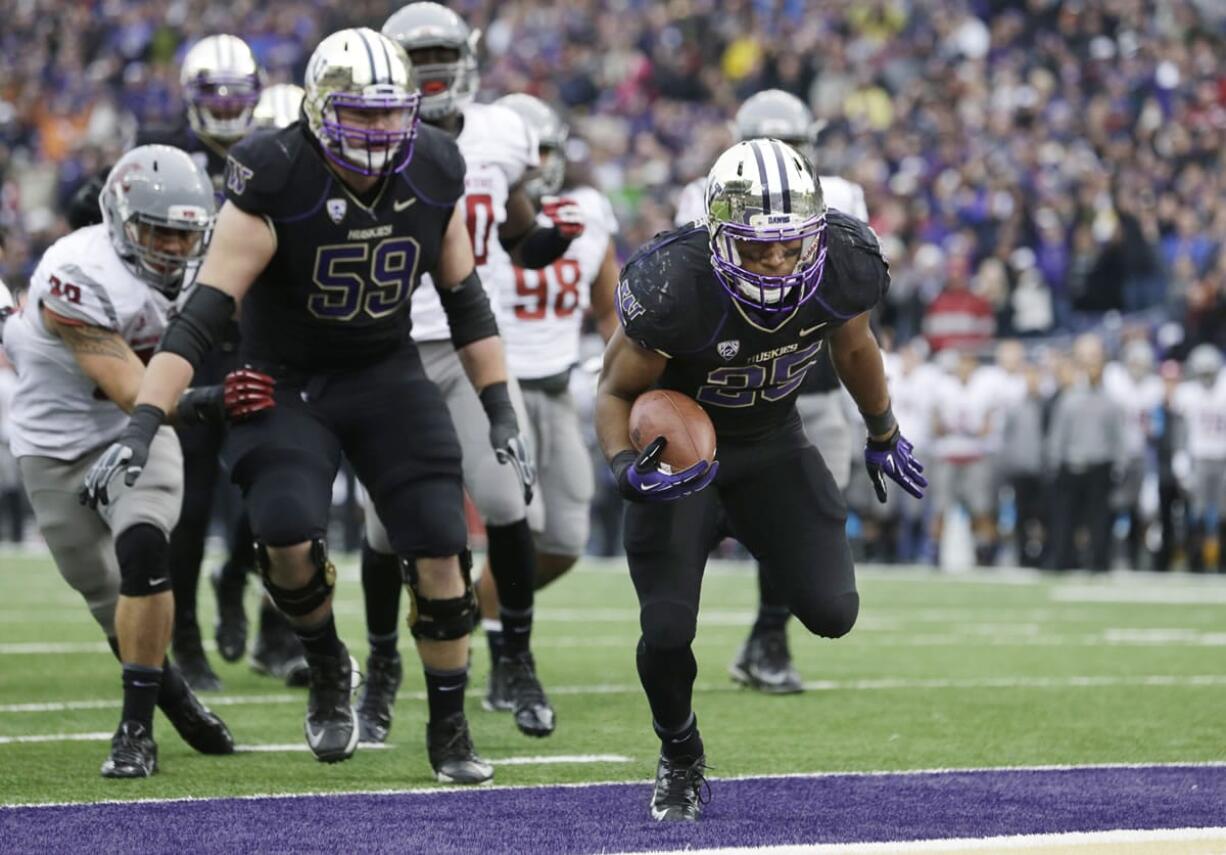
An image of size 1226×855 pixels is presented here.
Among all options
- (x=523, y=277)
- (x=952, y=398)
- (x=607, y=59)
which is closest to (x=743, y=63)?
(x=607, y=59)

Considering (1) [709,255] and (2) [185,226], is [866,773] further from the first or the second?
(2) [185,226]

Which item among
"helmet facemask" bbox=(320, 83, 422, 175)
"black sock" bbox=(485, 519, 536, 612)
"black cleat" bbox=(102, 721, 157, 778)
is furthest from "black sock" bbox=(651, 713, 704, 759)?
"black sock" bbox=(485, 519, 536, 612)

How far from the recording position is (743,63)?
67.2 ft

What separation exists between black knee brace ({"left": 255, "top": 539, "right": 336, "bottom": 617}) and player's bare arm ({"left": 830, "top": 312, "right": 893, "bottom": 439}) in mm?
1350

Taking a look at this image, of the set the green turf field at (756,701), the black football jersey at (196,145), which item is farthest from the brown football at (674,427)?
the black football jersey at (196,145)

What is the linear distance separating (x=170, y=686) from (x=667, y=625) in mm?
1564

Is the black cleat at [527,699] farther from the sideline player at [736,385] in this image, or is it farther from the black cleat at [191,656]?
the black cleat at [191,656]

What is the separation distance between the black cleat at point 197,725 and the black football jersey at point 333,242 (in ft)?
3.20

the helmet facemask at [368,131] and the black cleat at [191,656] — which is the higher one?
the helmet facemask at [368,131]

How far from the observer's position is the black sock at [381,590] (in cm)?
606

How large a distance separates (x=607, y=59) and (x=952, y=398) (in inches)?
324

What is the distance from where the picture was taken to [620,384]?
15.4ft

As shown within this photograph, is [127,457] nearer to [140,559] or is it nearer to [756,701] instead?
[140,559]

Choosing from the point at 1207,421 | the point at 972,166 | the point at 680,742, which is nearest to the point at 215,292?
the point at 680,742
